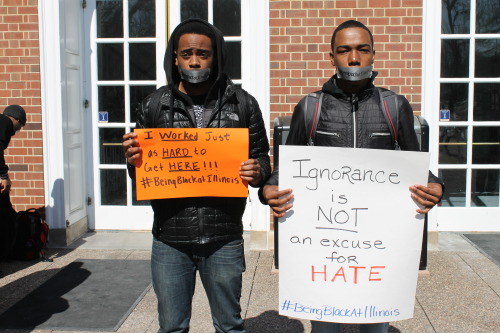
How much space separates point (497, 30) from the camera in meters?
6.28

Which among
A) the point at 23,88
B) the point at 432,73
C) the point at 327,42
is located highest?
the point at 327,42

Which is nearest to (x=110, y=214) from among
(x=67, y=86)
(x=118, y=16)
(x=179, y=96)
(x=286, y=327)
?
(x=67, y=86)

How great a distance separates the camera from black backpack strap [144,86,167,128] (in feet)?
9.08

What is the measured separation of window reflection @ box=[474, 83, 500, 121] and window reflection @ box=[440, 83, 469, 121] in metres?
0.12

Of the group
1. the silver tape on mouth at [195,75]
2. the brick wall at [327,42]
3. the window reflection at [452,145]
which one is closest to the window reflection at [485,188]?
the window reflection at [452,145]

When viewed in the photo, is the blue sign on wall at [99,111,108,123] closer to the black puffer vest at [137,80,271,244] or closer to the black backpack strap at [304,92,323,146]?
the black puffer vest at [137,80,271,244]

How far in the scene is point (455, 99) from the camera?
20.8 ft

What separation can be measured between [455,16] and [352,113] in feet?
14.2

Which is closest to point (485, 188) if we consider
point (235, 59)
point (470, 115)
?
point (470, 115)

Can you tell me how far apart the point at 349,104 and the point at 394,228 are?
0.58 m

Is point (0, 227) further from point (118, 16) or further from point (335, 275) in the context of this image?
point (335, 275)

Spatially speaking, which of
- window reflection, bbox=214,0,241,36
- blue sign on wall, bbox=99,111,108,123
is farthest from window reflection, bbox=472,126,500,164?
blue sign on wall, bbox=99,111,108,123

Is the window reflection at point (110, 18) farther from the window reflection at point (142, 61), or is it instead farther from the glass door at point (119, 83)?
the window reflection at point (142, 61)

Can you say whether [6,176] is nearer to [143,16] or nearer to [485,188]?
[143,16]
